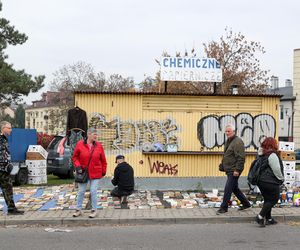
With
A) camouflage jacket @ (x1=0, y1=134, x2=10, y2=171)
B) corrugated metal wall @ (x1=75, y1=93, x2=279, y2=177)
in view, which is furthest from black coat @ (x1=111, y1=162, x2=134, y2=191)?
camouflage jacket @ (x1=0, y1=134, x2=10, y2=171)

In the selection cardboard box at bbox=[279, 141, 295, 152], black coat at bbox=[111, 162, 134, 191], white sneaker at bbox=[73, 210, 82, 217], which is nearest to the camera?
white sneaker at bbox=[73, 210, 82, 217]

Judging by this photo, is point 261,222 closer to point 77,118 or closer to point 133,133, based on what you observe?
point 133,133

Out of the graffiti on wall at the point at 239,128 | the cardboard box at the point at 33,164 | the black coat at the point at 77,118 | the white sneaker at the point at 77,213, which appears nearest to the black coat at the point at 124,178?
the white sneaker at the point at 77,213

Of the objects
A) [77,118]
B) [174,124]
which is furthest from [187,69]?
[77,118]

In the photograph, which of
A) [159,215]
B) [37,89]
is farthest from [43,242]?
[37,89]

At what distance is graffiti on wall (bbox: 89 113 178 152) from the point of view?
13.8m

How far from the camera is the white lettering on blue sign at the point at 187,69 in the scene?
14000mm

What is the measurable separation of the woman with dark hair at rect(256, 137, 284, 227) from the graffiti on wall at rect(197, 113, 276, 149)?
4.62 m

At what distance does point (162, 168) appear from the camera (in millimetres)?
13922

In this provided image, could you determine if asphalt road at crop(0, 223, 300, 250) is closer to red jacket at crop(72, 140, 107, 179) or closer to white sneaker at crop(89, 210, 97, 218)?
white sneaker at crop(89, 210, 97, 218)

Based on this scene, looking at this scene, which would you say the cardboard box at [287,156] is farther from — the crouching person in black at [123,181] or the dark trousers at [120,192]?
the dark trousers at [120,192]

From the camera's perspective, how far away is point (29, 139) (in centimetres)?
1655

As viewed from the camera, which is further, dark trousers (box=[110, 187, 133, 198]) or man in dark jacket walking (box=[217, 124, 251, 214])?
dark trousers (box=[110, 187, 133, 198])

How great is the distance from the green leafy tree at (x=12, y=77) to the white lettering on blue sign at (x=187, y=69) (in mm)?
14840
